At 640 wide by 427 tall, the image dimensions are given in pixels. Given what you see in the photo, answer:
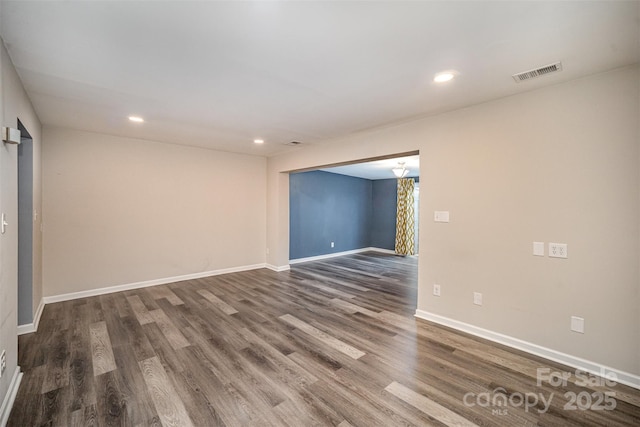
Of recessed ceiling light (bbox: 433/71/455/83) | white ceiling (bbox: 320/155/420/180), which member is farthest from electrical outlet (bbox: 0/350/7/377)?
white ceiling (bbox: 320/155/420/180)

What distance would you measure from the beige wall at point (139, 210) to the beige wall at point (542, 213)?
3.72 m

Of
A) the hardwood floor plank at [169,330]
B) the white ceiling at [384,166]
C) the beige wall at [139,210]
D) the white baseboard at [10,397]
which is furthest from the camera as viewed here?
the white ceiling at [384,166]

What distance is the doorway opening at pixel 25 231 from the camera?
302 centimetres

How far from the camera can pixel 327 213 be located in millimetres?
7898

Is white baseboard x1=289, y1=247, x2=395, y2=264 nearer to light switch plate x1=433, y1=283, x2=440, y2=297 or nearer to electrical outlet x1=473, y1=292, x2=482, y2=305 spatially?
light switch plate x1=433, y1=283, x2=440, y2=297

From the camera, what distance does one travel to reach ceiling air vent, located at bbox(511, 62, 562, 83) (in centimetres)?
216

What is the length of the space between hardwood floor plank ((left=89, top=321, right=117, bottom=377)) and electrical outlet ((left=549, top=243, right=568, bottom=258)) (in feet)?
13.1

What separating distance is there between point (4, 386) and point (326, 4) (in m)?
3.13

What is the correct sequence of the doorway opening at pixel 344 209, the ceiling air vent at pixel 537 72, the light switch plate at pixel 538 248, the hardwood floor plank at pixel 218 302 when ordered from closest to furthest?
the ceiling air vent at pixel 537 72
the light switch plate at pixel 538 248
the hardwood floor plank at pixel 218 302
the doorway opening at pixel 344 209

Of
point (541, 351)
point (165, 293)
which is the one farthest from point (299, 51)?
point (165, 293)

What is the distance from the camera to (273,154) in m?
5.94

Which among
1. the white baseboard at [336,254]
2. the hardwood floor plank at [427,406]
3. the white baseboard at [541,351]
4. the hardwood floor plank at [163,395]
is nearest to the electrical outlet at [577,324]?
the white baseboard at [541,351]

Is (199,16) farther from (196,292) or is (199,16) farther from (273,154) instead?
(273,154)

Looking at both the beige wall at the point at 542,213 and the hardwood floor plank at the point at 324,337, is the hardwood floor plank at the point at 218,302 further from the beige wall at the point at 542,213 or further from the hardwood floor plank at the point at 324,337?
the beige wall at the point at 542,213
